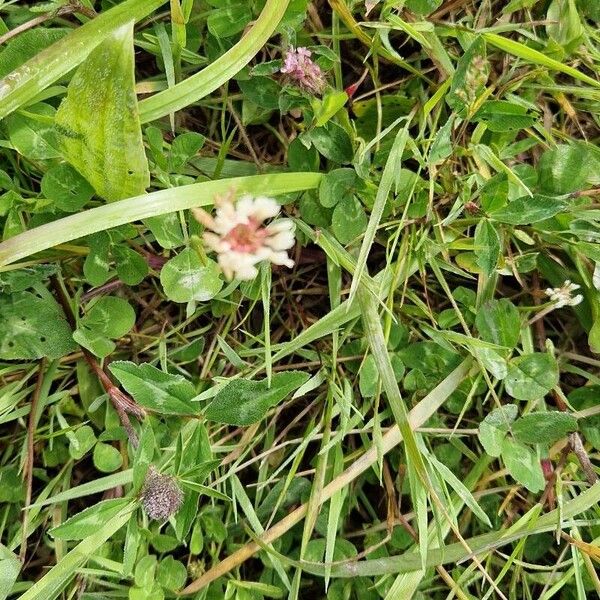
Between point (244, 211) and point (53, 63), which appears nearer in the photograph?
point (244, 211)

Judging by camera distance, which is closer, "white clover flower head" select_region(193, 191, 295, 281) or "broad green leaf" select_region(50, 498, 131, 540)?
"white clover flower head" select_region(193, 191, 295, 281)

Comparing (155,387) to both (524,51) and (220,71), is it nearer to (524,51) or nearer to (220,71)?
(220,71)

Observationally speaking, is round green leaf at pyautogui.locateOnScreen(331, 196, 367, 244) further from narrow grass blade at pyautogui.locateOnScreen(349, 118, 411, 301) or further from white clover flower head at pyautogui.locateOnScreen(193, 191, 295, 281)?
white clover flower head at pyautogui.locateOnScreen(193, 191, 295, 281)

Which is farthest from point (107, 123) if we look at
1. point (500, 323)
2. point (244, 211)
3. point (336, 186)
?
point (500, 323)

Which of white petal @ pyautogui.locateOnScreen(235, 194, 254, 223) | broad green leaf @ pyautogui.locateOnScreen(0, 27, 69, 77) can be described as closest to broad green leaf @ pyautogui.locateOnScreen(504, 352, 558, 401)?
white petal @ pyautogui.locateOnScreen(235, 194, 254, 223)

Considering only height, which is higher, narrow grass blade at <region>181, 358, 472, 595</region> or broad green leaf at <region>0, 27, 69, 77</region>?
broad green leaf at <region>0, 27, 69, 77</region>
